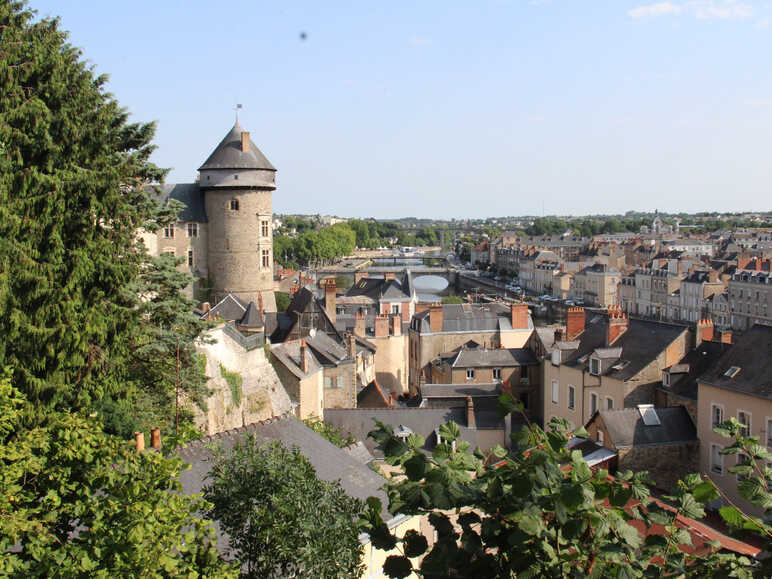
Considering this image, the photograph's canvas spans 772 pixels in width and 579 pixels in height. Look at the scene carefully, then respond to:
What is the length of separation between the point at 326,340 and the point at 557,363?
656 centimetres

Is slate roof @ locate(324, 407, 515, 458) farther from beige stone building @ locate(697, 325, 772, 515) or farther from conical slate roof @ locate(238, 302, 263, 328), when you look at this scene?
beige stone building @ locate(697, 325, 772, 515)

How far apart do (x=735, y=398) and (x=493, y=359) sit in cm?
1112

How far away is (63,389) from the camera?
8852 millimetres

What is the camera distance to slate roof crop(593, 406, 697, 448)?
1491 centimetres

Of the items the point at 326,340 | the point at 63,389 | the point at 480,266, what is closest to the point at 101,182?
the point at 63,389

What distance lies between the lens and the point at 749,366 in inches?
582

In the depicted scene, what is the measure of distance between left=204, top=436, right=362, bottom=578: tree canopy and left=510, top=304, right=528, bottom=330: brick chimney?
26008mm

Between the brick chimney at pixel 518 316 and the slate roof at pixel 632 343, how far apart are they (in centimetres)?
1072

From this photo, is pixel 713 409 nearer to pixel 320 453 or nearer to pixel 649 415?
pixel 649 415

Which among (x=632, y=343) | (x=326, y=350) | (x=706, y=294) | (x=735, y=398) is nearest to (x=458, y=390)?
(x=326, y=350)

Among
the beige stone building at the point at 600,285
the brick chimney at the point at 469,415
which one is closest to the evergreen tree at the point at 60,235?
the brick chimney at the point at 469,415

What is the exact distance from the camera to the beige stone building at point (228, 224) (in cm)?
2328

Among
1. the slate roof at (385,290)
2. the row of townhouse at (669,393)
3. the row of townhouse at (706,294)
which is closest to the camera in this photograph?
the row of townhouse at (669,393)

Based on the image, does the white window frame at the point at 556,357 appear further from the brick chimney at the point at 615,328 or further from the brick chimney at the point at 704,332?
the brick chimney at the point at 704,332
